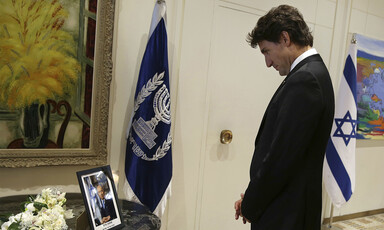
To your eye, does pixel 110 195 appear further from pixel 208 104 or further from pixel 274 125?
pixel 208 104

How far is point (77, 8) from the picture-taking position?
2.04 meters

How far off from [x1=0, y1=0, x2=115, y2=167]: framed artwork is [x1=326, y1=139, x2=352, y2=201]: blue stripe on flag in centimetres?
223

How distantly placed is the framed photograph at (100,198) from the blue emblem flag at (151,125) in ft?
2.38

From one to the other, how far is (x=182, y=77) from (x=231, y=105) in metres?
0.53

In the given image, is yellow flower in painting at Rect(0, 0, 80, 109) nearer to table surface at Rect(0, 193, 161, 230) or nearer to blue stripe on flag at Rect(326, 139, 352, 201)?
table surface at Rect(0, 193, 161, 230)

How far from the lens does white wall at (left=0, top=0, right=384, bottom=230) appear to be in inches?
86.7

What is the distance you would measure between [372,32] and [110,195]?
11.6 feet

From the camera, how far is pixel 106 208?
1.40 meters

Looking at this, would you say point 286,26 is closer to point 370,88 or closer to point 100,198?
point 100,198

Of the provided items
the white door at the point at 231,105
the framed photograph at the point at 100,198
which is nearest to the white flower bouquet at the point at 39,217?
the framed photograph at the point at 100,198

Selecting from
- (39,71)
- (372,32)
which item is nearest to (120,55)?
(39,71)

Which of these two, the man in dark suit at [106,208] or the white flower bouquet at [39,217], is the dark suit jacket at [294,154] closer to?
the man in dark suit at [106,208]

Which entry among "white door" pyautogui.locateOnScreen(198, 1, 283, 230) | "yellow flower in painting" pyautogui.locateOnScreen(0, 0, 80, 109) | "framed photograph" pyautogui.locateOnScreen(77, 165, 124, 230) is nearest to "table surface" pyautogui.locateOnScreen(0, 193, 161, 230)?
"framed photograph" pyautogui.locateOnScreen(77, 165, 124, 230)

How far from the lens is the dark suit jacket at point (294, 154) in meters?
1.25
